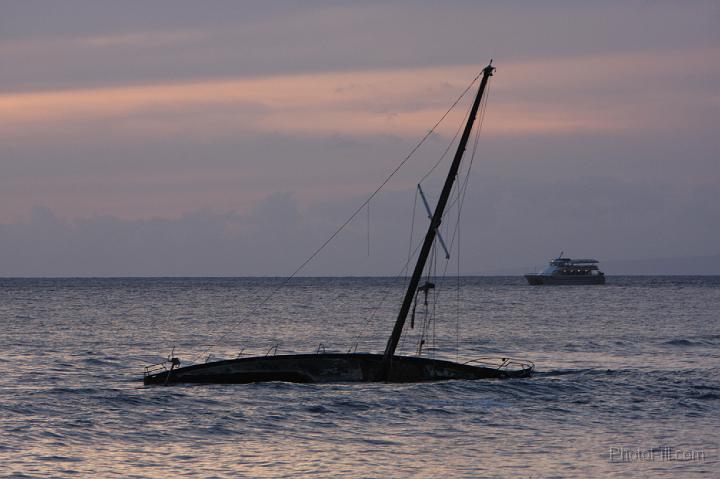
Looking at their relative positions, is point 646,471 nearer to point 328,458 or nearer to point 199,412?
point 328,458

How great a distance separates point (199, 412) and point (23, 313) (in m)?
92.7

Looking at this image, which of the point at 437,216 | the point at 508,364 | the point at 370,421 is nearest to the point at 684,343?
the point at 508,364

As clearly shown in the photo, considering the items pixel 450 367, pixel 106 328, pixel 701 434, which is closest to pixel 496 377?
pixel 450 367

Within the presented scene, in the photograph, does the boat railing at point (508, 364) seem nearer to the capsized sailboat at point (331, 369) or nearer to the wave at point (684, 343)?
the capsized sailboat at point (331, 369)

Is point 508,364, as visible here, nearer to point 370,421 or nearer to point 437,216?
point 437,216

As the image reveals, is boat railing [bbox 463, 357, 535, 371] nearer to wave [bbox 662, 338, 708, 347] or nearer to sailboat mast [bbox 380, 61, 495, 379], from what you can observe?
sailboat mast [bbox 380, 61, 495, 379]

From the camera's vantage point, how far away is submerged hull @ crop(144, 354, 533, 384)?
42.8 m

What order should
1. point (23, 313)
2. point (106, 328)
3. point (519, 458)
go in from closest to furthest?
point (519, 458) → point (106, 328) → point (23, 313)

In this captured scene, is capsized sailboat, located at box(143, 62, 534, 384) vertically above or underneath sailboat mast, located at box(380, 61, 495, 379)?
underneath

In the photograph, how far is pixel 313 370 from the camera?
43.1m

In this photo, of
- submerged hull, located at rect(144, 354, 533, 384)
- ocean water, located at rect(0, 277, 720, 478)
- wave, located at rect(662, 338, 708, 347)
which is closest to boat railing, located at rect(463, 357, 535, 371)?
ocean water, located at rect(0, 277, 720, 478)

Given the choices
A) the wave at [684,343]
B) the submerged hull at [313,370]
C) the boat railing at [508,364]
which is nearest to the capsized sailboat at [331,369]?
the submerged hull at [313,370]

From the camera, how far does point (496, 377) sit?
44.6m

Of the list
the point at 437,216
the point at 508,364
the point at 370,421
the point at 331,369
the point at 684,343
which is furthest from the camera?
the point at 684,343
